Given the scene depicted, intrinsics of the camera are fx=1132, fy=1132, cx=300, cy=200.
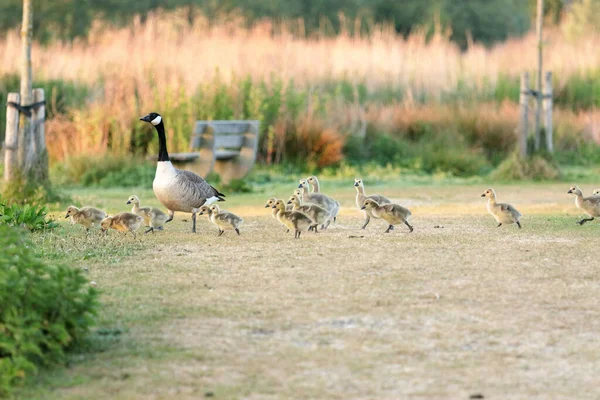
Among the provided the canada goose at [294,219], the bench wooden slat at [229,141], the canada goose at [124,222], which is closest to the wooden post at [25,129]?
the canada goose at [124,222]

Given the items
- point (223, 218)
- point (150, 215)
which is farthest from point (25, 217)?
point (223, 218)

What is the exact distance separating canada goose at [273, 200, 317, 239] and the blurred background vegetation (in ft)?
25.9

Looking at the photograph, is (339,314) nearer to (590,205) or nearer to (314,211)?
(314,211)

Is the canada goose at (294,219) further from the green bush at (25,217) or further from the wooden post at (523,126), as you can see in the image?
the wooden post at (523,126)

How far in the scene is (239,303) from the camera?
8344 mm

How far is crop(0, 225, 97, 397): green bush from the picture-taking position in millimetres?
6078

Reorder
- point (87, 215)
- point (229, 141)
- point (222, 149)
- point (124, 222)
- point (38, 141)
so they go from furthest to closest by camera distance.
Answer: point (222, 149) < point (229, 141) < point (38, 141) < point (87, 215) < point (124, 222)

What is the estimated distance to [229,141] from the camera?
20578 millimetres

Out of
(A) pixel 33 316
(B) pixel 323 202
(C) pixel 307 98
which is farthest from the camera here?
(C) pixel 307 98

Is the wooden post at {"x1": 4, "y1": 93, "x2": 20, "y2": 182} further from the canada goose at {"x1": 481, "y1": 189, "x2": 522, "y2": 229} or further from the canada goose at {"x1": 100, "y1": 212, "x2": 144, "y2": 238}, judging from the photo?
the canada goose at {"x1": 481, "y1": 189, "x2": 522, "y2": 229}

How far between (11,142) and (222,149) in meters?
7.10

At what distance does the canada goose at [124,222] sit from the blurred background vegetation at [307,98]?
762 centimetres

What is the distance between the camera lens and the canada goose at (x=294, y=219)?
11930 millimetres

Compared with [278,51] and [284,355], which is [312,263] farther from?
[278,51]
